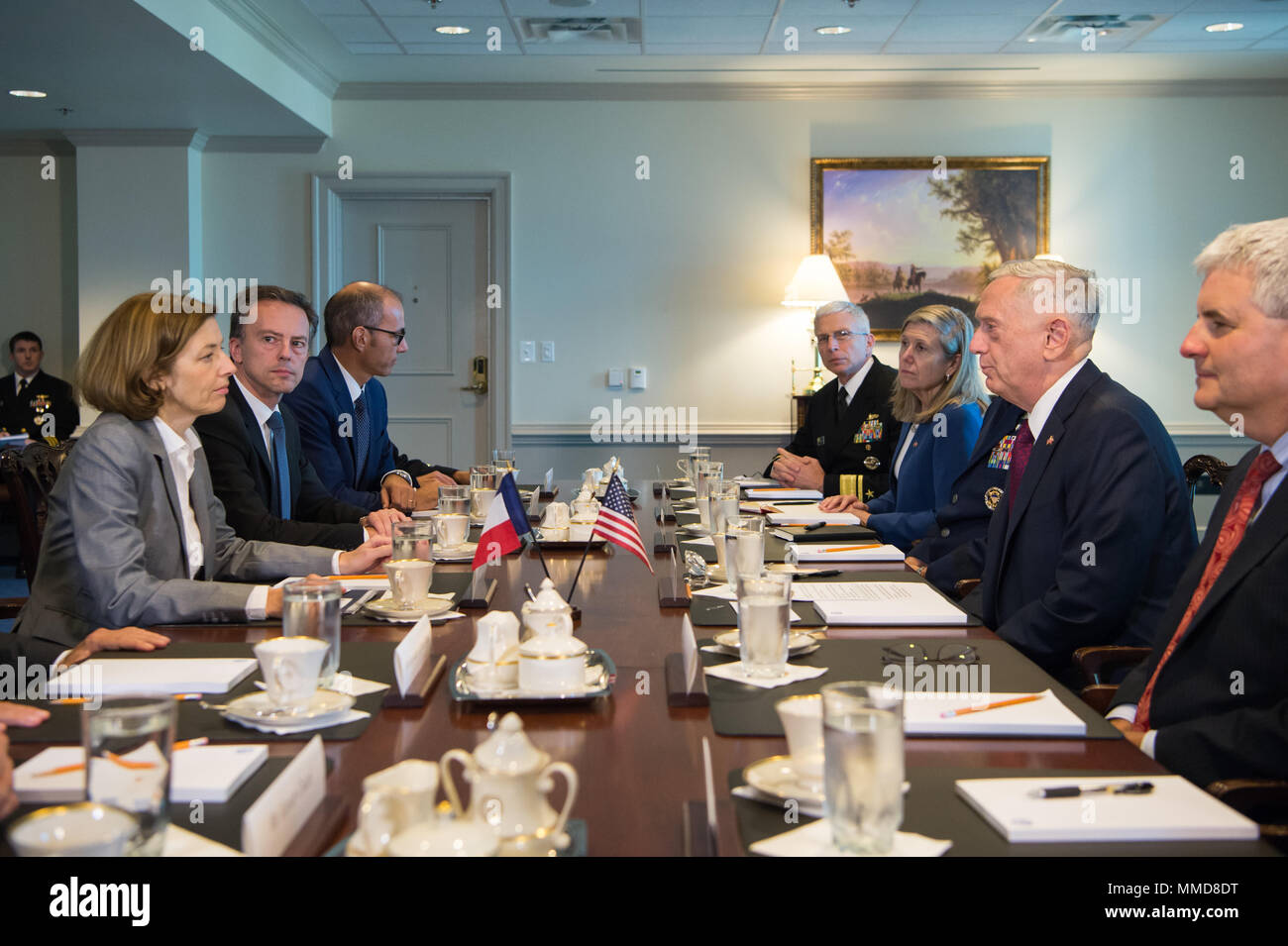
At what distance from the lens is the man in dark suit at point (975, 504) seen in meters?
2.88

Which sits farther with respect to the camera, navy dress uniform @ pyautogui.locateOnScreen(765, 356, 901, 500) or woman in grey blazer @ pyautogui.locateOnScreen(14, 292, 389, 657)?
navy dress uniform @ pyautogui.locateOnScreen(765, 356, 901, 500)

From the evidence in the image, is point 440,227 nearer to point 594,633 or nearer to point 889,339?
point 889,339

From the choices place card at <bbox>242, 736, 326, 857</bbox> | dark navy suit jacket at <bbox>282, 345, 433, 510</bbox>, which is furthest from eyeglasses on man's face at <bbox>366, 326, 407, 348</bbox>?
place card at <bbox>242, 736, 326, 857</bbox>

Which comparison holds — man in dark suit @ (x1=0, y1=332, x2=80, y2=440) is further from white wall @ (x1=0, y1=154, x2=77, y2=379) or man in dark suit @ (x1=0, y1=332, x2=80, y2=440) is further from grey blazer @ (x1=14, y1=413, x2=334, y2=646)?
grey blazer @ (x1=14, y1=413, x2=334, y2=646)

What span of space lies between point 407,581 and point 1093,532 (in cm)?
128

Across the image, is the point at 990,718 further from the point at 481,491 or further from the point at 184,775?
the point at 481,491

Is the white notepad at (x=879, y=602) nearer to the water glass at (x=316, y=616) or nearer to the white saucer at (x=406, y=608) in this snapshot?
the white saucer at (x=406, y=608)

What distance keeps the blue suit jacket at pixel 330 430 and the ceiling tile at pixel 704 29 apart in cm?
261

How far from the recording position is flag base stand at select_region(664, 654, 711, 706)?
1.42m

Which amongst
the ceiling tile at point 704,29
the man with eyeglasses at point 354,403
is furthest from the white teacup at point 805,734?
the ceiling tile at point 704,29

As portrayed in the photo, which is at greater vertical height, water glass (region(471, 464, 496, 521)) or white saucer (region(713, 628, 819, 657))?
water glass (region(471, 464, 496, 521))

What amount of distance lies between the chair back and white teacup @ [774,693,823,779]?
2000mm

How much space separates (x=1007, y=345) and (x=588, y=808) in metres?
1.73

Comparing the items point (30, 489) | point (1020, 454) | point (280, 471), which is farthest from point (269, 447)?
point (1020, 454)
